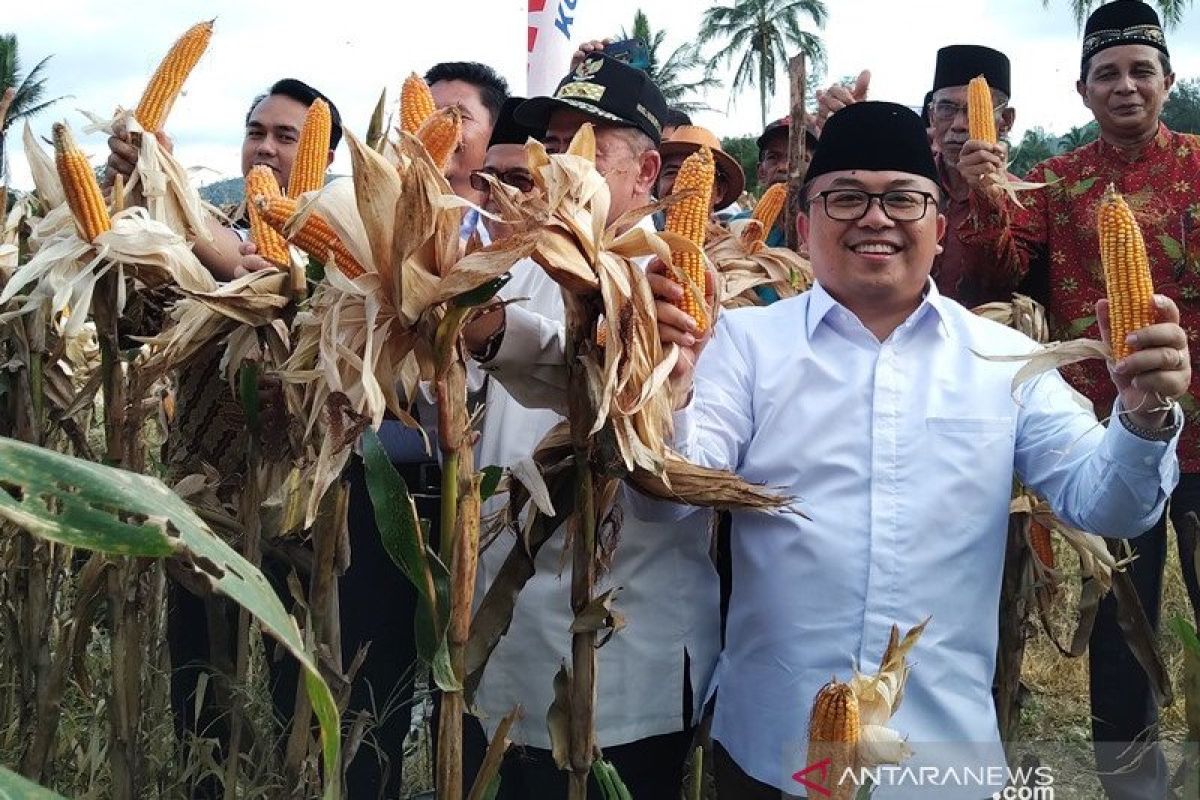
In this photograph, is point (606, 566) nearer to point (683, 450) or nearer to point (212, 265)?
point (683, 450)

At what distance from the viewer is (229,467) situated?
8.04 feet

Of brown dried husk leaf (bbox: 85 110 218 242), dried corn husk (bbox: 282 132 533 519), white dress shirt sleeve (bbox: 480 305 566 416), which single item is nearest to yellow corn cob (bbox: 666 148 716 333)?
white dress shirt sleeve (bbox: 480 305 566 416)

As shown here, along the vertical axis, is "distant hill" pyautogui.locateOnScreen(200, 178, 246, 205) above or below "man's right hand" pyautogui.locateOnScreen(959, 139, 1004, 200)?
below

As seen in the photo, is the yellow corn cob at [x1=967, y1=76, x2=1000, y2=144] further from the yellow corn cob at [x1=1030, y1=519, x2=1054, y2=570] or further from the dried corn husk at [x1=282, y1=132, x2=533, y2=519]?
the dried corn husk at [x1=282, y1=132, x2=533, y2=519]

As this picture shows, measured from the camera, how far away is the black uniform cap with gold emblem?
2.28m

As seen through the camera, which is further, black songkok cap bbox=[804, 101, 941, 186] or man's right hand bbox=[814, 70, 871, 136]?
man's right hand bbox=[814, 70, 871, 136]

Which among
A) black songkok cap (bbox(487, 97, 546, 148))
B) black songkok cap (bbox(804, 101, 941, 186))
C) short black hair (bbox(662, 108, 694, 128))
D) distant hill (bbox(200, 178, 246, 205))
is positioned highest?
short black hair (bbox(662, 108, 694, 128))

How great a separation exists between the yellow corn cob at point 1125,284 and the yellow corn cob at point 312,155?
1.41 meters

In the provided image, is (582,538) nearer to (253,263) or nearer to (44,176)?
(253,263)

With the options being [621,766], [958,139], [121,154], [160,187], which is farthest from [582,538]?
[958,139]

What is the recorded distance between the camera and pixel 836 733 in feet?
4.80

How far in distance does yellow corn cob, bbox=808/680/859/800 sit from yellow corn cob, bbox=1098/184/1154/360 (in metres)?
0.70

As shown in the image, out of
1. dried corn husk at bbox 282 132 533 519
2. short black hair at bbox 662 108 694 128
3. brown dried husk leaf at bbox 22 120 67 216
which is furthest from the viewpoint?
short black hair at bbox 662 108 694 128

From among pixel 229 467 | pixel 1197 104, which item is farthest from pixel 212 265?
pixel 1197 104
